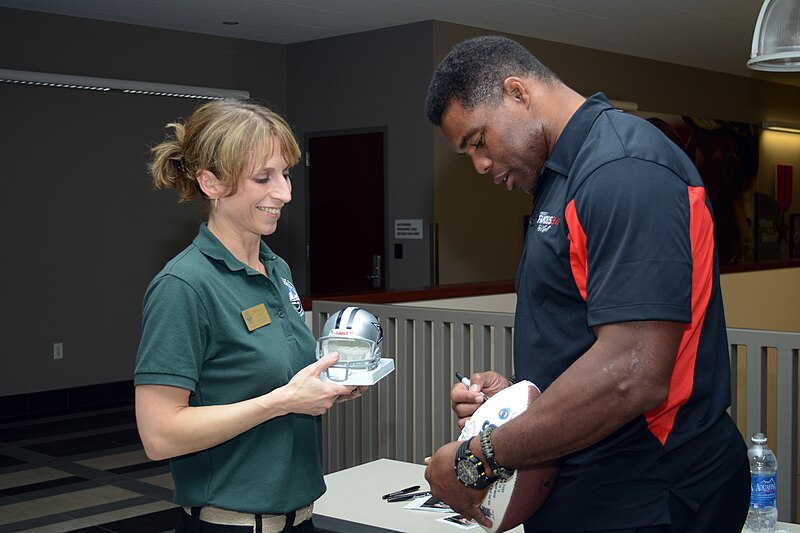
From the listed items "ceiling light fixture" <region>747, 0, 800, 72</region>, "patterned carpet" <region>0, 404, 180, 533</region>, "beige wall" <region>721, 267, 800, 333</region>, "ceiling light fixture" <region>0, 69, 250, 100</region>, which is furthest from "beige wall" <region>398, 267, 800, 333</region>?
"ceiling light fixture" <region>747, 0, 800, 72</region>

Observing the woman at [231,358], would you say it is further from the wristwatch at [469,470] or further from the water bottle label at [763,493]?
the water bottle label at [763,493]

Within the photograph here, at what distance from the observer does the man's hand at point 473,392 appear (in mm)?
1855

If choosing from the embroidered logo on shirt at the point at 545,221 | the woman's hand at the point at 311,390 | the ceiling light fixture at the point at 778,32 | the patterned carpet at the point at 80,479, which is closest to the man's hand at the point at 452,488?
the woman's hand at the point at 311,390

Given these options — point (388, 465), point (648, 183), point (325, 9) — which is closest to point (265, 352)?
point (648, 183)

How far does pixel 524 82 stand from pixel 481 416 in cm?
55

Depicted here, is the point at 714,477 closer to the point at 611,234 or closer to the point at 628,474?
the point at 628,474

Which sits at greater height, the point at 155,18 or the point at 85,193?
the point at 155,18

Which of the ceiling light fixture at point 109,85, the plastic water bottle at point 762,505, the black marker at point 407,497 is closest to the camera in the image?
the plastic water bottle at point 762,505

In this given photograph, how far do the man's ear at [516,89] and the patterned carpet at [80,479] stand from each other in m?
3.78

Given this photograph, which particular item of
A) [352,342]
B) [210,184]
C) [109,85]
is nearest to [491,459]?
[352,342]

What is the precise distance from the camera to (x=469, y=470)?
1.54 metres

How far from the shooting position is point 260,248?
6.72 ft

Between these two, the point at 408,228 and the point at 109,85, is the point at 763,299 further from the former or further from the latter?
the point at 109,85

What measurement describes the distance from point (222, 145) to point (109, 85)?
659 centimetres
